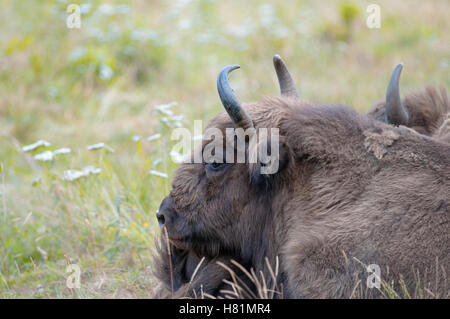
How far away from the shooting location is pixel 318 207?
338 cm

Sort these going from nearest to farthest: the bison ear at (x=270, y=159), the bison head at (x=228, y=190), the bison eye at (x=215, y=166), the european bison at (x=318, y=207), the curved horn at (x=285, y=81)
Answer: the european bison at (x=318, y=207), the bison ear at (x=270, y=159), the bison head at (x=228, y=190), the bison eye at (x=215, y=166), the curved horn at (x=285, y=81)

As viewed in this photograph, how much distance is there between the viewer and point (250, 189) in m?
3.58

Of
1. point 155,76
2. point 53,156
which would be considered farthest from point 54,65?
point 53,156

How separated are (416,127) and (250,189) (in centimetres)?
191

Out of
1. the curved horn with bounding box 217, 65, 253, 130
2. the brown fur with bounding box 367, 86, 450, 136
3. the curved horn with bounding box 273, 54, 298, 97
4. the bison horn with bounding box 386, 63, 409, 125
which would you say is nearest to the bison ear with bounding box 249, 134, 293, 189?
the curved horn with bounding box 217, 65, 253, 130

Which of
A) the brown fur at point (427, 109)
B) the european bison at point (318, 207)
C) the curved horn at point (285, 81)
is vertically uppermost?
the curved horn at point (285, 81)

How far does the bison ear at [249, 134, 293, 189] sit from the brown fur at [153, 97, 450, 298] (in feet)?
0.04

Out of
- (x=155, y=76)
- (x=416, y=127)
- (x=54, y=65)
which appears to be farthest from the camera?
(x=155, y=76)

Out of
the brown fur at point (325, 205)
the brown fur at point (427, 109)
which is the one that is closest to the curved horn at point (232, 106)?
the brown fur at point (325, 205)

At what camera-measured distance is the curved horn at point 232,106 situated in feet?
11.6

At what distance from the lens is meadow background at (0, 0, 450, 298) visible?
512cm

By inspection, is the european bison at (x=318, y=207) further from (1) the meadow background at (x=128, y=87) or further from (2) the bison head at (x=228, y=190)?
(1) the meadow background at (x=128, y=87)
